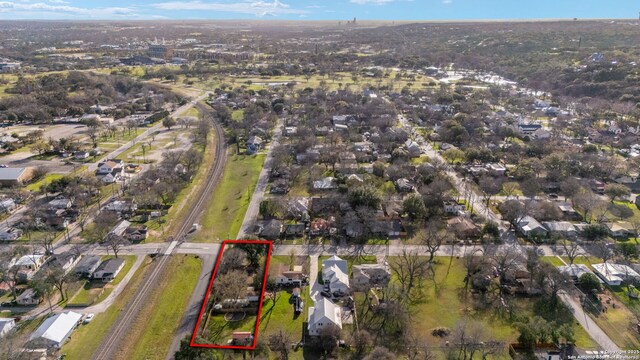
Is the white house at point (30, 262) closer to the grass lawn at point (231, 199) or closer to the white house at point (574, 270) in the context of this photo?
the grass lawn at point (231, 199)

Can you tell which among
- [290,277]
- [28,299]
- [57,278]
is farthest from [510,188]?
[28,299]

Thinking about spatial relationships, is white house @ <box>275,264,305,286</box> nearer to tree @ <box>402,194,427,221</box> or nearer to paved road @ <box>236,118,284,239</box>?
paved road @ <box>236,118,284,239</box>

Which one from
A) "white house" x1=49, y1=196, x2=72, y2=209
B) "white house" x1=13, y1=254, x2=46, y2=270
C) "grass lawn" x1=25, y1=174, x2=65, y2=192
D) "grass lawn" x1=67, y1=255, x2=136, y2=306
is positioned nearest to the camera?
"grass lawn" x1=67, y1=255, x2=136, y2=306

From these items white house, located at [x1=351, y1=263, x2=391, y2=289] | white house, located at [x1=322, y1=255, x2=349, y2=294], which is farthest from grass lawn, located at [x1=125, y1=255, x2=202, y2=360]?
white house, located at [x1=351, y1=263, x2=391, y2=289]

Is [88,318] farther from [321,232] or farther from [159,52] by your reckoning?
[159,52]

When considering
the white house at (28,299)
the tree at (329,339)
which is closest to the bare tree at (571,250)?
the tree at (329,339)

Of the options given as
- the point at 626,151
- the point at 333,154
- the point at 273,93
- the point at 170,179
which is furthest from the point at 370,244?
the point at 273,93
